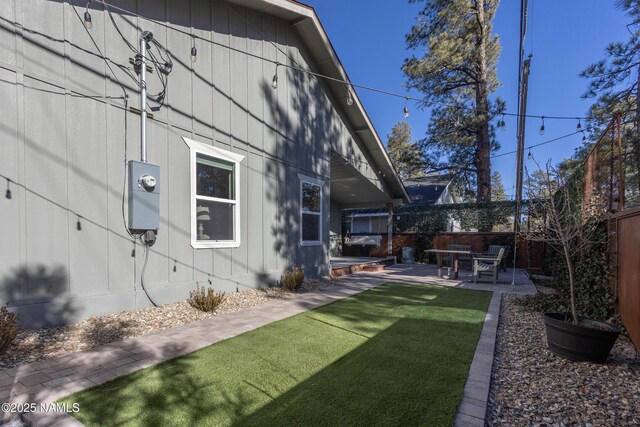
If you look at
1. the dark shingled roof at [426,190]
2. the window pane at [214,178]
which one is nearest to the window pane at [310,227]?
the window pane at [214,178]

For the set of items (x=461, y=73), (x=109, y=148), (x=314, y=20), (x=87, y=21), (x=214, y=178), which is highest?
(x=461, y=73)

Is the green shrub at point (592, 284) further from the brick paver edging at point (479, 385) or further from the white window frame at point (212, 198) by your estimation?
the white window frame at point (212, 198)

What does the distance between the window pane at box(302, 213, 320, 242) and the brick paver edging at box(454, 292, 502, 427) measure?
487 cm

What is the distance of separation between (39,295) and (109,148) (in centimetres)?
201

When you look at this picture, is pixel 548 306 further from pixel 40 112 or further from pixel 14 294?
pixel 40 112

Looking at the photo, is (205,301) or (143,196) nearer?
(143,196)

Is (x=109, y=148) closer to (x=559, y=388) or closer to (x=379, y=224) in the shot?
(x=559, y=388)

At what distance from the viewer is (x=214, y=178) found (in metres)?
5.97

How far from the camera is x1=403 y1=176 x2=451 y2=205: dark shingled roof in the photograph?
1963 centimetres

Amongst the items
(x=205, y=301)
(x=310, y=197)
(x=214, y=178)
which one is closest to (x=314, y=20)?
(x=310, y=197)

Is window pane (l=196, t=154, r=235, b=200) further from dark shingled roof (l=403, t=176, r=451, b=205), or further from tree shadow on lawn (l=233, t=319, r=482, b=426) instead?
dark shingled roof (l=403, t=176, r=451, b=205)

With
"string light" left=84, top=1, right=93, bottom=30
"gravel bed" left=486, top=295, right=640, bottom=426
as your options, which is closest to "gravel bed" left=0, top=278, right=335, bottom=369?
"string light" left=84, top=1, right=93, bottom=30

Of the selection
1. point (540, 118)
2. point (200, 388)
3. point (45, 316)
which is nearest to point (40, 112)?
point (45, 316)

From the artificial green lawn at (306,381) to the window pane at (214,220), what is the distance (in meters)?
2.27
